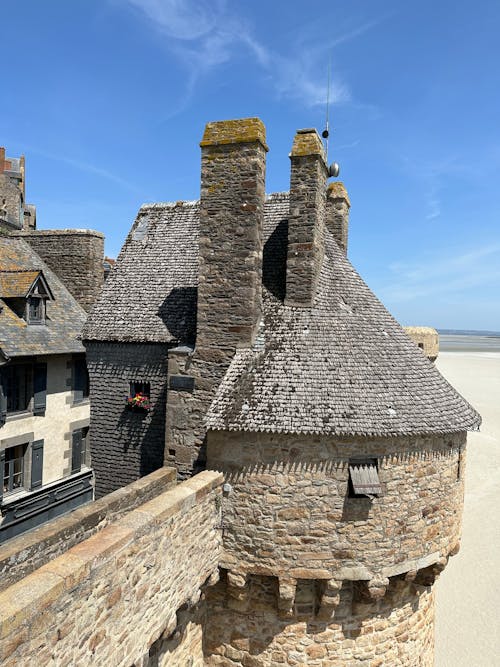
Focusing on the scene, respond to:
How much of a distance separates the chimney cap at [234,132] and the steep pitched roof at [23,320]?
7.12 m

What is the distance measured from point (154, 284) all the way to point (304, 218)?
4230 millimetres

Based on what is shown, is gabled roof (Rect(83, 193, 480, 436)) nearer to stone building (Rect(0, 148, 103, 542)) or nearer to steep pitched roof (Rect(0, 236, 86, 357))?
steep pitched roof (Rect(0, 236, 86, 357))

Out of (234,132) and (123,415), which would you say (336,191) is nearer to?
(234,132)

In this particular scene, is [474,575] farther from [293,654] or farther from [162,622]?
[162,622]

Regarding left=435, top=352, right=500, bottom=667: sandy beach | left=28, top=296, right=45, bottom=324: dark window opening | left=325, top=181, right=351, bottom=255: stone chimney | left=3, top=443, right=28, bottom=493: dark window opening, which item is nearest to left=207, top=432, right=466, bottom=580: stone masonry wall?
left=325, top=181, right=351, bottom=255: stone chimney

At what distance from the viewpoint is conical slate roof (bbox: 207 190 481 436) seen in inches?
311

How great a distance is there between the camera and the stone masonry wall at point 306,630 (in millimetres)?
8227

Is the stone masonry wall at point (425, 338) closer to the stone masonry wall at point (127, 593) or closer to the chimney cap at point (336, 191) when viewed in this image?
the chimney cap at point (336, 191)

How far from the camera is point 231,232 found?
9195 mm

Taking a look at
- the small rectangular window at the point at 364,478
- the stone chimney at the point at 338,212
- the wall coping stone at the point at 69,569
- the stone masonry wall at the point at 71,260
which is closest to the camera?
the wall coping stone at the point at 69,569

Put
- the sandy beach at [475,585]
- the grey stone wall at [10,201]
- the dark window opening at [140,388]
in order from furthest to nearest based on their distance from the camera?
1. the grey stone wall at [10,201]
2. the sandy beach at [475,585]
3. the dark window opening at [140,388]

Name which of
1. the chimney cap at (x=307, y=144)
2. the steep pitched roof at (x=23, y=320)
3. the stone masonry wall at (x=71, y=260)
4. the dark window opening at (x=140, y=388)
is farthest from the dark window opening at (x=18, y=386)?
the chimney cap at (x=307, y=144)

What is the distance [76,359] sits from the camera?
693 inches

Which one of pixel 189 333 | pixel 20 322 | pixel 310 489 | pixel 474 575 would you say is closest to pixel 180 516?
pixel 310 489
